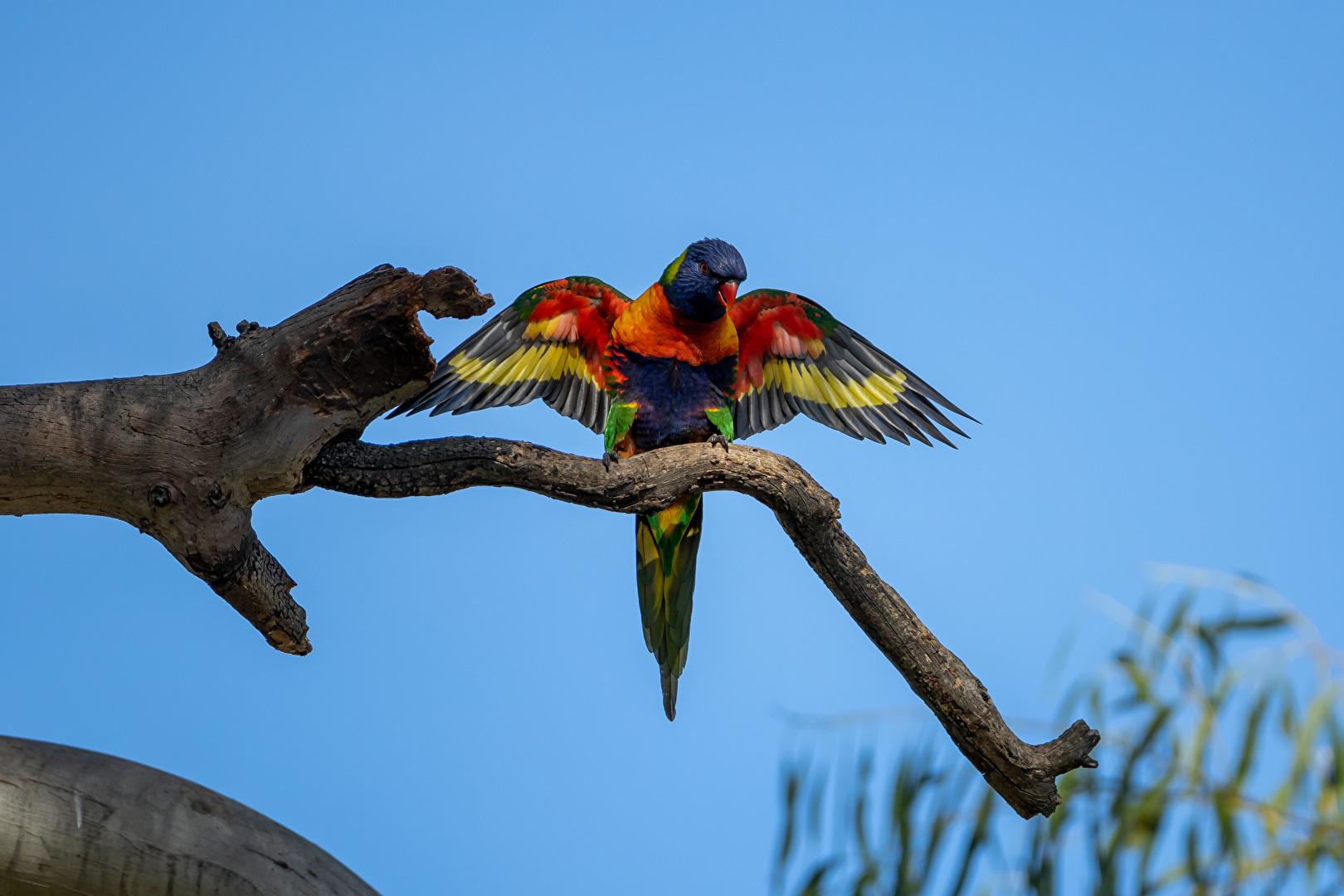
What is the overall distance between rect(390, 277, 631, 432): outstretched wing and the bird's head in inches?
7.5

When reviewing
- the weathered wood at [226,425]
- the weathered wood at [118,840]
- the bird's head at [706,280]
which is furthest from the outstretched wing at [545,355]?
the weathered wood at [118,840]

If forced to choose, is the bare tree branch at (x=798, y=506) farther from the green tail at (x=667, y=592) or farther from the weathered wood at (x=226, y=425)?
the green tail at (x=667, y=592)

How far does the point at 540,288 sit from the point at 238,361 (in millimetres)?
899

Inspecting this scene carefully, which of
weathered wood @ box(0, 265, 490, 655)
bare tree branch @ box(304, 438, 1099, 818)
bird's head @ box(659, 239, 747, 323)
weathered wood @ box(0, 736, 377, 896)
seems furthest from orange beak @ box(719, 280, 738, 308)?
weathered wood @ box(0, 736, 377, 896)

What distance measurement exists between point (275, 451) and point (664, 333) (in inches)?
42.9

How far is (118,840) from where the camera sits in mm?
2213

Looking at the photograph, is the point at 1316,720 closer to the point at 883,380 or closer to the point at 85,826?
the point at 883,380

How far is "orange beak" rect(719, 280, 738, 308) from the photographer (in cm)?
307

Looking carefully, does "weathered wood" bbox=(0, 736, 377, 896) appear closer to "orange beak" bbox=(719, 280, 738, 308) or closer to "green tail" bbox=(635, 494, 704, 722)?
"green tail" bbox=(635, 494, 704, 722)

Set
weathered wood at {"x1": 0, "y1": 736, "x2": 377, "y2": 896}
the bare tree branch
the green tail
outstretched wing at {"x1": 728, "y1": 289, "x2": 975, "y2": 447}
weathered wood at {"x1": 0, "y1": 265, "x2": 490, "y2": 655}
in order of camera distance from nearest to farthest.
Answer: weathered wood at {"x1": 0, "y1": 736, "x2": 377, "y2": 896} < weathered wood at {"x1": 0, "y1": 265, "x2": 490, "y2": 655} < the bare tree branch < the green tail < outstretched wing at {"x1": 728, "y1": 289, "x2": 975, "y2": 447}

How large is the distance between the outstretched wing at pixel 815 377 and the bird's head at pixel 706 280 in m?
0.14

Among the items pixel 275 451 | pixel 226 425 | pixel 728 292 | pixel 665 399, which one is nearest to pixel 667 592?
pixel 665 399

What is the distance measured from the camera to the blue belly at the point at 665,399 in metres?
3.07

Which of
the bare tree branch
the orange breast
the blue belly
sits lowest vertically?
the bare tree branch
